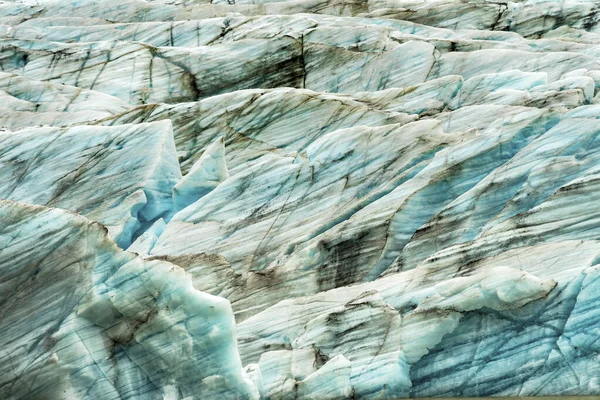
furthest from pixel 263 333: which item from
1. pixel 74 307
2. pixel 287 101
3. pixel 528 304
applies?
pixel 287 101

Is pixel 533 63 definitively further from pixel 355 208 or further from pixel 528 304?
pixel 528 304

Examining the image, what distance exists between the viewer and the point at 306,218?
21.2 m

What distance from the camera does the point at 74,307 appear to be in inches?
661

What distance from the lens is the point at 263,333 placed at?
17844 mm

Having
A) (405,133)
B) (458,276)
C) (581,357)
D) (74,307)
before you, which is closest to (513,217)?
(458,276)

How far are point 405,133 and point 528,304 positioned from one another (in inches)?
261

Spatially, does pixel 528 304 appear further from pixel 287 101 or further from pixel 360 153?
pixel 287 101

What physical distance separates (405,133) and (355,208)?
251cm

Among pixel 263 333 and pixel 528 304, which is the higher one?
pixel 528 304

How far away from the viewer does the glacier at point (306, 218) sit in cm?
1645

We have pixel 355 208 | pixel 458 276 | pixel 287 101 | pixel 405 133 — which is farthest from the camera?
pixel 287 101

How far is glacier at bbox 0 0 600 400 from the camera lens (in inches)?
648

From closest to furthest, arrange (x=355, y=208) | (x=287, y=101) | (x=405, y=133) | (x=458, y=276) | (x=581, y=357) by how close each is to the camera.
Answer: (x=581, y=357) < (x=458, y=276) < (x=355, y=208) < (x=405, y=133) < (x=287, y=101)

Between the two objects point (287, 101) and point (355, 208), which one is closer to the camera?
point (355, 208)
